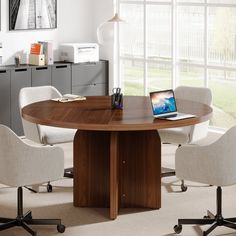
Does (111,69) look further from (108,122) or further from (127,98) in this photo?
(108,122)

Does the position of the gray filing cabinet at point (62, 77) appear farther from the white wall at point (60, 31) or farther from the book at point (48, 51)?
the white wall at point (60, 31)

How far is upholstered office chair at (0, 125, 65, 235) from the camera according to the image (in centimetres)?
473

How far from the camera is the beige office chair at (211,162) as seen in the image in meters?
4.75

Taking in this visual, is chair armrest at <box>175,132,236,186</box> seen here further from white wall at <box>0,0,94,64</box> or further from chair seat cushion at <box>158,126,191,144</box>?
white wall at <box>0,0,94,64</box>

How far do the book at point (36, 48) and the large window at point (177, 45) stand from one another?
1072mm

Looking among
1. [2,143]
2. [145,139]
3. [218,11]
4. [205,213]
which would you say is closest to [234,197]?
[205,213]

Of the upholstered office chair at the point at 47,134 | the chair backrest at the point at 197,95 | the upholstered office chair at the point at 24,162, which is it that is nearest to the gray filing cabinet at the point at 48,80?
the upholstered office chair at the point at 47,134

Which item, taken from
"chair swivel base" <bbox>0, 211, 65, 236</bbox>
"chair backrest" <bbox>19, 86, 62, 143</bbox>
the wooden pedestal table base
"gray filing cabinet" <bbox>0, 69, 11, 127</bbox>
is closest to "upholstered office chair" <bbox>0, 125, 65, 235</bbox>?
"chair swivel base" <bbox>0, 211, 65, 236</bbox>

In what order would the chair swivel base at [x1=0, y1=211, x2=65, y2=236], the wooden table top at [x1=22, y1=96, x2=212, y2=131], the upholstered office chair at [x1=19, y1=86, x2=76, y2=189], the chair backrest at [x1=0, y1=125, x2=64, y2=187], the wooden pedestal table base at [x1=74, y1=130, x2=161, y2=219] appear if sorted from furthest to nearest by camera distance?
the upholstered office chair at [x1=19, y1=86, x2=76, y2=189] → the wooden pedestal table base at [x1=74, y1=130, x2=161, y2=219] → the wooden table top at [x1=22, y1=96, x2=212, y2=131] → the chair swivel base at [x1=0, y1=211, x2=65, y2=236] → the chair backrest at [x1=0, y1=125, x2=64, y2=187]

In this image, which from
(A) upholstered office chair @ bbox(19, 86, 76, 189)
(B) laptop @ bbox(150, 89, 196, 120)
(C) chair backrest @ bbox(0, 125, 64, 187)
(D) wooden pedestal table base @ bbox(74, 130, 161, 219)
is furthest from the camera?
(A) upholstered office chair @ bbox(19, 86, 76, 189)

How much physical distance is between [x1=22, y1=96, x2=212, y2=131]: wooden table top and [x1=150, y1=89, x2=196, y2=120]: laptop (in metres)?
0.08

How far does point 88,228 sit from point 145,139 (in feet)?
2.86

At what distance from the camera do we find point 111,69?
9062 millimetres

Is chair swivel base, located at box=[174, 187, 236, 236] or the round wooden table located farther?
the round wooden table
